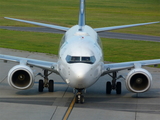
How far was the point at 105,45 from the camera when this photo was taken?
41.4 meters

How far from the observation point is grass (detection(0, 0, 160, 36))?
193 ft

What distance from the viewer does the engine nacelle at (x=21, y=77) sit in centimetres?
2102

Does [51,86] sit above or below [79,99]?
above

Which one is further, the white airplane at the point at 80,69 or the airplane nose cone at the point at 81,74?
the white airplane at the point at 80,69

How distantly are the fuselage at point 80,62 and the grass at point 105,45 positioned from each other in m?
12.4

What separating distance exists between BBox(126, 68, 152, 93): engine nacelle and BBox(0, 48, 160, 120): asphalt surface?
0.58 metres

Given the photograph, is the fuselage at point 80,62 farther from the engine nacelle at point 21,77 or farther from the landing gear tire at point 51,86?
the landing gear tire at point 51,86

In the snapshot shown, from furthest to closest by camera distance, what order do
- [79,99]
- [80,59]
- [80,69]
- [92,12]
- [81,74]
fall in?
1. [92,12]
2. [79,99]
3. [80,59]
4. [80,69]
5. [81,74]

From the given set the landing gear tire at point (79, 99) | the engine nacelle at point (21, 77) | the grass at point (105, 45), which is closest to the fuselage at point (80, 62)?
the landing gear tire at point (79, 99)

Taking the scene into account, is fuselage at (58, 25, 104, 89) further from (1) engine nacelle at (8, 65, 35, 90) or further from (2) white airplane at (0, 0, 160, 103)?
(1) engine nacelle at (8, 65, 35, 90)

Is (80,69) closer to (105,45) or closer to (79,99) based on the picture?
(79,99)

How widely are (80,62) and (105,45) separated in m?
22.3

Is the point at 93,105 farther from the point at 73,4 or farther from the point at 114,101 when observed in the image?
the point at 73,4

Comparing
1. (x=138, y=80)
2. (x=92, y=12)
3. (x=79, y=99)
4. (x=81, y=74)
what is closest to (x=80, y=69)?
(x=81, y=74)
